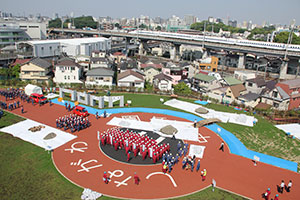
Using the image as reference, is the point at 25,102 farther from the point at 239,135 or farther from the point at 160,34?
the point at 160,34

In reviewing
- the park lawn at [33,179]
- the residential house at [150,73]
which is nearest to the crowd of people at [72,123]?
the park lawn at [33,179]

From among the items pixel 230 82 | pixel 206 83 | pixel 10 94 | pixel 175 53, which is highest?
pixel 175 53

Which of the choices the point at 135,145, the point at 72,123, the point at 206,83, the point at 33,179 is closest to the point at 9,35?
the point at 72,123

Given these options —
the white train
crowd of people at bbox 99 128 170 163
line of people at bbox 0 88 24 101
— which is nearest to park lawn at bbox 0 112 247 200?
crowd of people at bbox 99 128 170 163

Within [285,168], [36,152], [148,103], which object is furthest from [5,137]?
[285,168]

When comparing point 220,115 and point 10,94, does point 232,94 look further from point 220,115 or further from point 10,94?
point 10,94

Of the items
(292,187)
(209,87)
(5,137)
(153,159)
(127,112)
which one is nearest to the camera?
(292,187)
